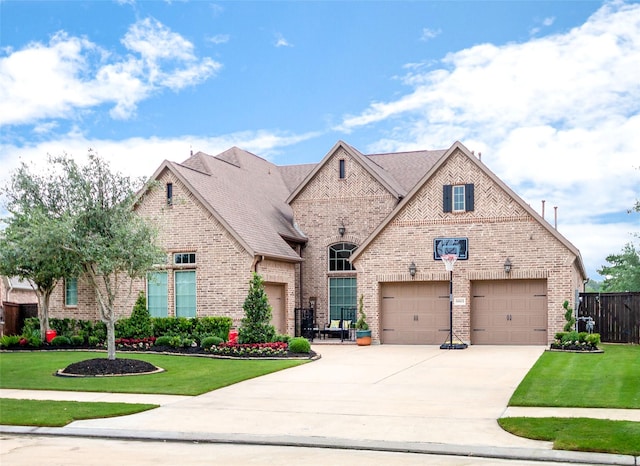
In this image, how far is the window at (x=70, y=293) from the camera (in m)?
30.2

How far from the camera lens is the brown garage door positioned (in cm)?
2768

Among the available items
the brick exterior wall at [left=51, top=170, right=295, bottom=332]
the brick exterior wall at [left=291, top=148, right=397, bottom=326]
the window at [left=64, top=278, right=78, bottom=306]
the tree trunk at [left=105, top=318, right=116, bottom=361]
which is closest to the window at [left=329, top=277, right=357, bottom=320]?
the brick exterior wall at [left=291, top=148, right=397, bottom=326]

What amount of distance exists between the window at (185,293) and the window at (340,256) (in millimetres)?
6622

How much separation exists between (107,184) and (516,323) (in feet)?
48.7

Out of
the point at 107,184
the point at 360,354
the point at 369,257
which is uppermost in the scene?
the point at 107,184

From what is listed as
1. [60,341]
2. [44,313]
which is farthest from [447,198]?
[44,313]

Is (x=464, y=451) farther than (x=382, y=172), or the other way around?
(x=382, y=172)

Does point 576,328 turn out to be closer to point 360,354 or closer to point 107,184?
point 360,354

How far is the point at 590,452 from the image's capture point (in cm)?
948

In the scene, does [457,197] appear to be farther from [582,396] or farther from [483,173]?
[582,396]

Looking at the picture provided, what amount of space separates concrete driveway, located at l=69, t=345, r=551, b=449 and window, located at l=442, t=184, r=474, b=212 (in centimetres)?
808

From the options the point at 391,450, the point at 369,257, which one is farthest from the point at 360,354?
the point at 391,450

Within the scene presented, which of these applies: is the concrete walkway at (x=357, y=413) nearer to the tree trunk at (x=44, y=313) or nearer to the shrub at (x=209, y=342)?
the shrub at (x=209, y=342)

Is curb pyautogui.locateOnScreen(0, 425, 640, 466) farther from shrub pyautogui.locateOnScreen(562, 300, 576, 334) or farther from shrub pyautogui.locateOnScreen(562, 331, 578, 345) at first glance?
shrub pyautogui.locateOnScreen(562, 300, 576, 334)
